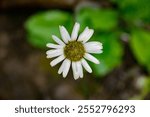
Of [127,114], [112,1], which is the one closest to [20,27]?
[112,1]

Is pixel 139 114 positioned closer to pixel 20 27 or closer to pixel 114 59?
pixel 114 59

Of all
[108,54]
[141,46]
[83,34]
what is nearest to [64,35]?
[83,34]

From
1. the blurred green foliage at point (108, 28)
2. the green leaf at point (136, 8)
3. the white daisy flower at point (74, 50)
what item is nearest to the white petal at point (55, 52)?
the white daisy flower at point (74, 50)

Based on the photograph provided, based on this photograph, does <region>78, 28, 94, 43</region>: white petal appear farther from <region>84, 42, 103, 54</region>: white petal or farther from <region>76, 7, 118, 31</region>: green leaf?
<region>76, 7, 118, 31</region>: green leaf

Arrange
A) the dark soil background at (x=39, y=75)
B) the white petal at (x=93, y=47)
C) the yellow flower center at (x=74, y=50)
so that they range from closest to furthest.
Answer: the white petal at (x=93, y=47), the yellow flower center at (x=74, y=50), the dark soil background at (x=39, y=75)

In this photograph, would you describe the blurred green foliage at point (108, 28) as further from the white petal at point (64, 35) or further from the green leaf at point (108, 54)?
the white petal at point (64, 35)

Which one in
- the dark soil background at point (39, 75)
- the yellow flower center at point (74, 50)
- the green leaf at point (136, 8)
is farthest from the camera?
the dark soil background at point (39, 75)

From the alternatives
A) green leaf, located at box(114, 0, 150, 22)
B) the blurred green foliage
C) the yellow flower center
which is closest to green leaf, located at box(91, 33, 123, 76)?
the blurred green foliage
